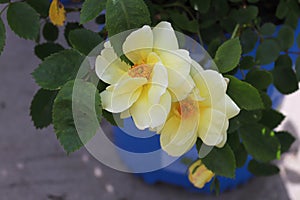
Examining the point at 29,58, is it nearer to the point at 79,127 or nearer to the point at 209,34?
the point at 209,34

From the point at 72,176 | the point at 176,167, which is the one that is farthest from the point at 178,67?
the point at 72,176

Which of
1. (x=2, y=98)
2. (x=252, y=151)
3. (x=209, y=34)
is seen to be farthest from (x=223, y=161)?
(x=2, y=98)

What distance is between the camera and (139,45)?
0.39m

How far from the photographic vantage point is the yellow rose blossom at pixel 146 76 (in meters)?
0.37

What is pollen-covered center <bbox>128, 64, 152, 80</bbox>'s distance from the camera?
1.27ft

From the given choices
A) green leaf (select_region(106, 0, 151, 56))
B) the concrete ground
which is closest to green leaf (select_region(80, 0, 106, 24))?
green leaf (select_region(106, 0, 151, 56))

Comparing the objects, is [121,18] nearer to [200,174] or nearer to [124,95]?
[124,95]

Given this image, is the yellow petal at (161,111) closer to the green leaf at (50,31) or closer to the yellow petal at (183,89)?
the yellow petal at (183,89)

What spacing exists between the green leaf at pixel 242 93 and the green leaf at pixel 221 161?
0.09 meters

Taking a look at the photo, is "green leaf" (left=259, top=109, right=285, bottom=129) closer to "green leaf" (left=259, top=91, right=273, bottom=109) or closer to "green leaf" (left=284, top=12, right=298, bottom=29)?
"green leaf" (left=259, top=91, right=273, bottom=109)

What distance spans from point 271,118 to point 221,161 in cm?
20

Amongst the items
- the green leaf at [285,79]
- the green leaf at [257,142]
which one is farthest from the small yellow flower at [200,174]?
the green leaf at [285,79]

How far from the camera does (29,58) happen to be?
1509mm

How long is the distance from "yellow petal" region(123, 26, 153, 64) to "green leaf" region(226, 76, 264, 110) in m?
0.10
